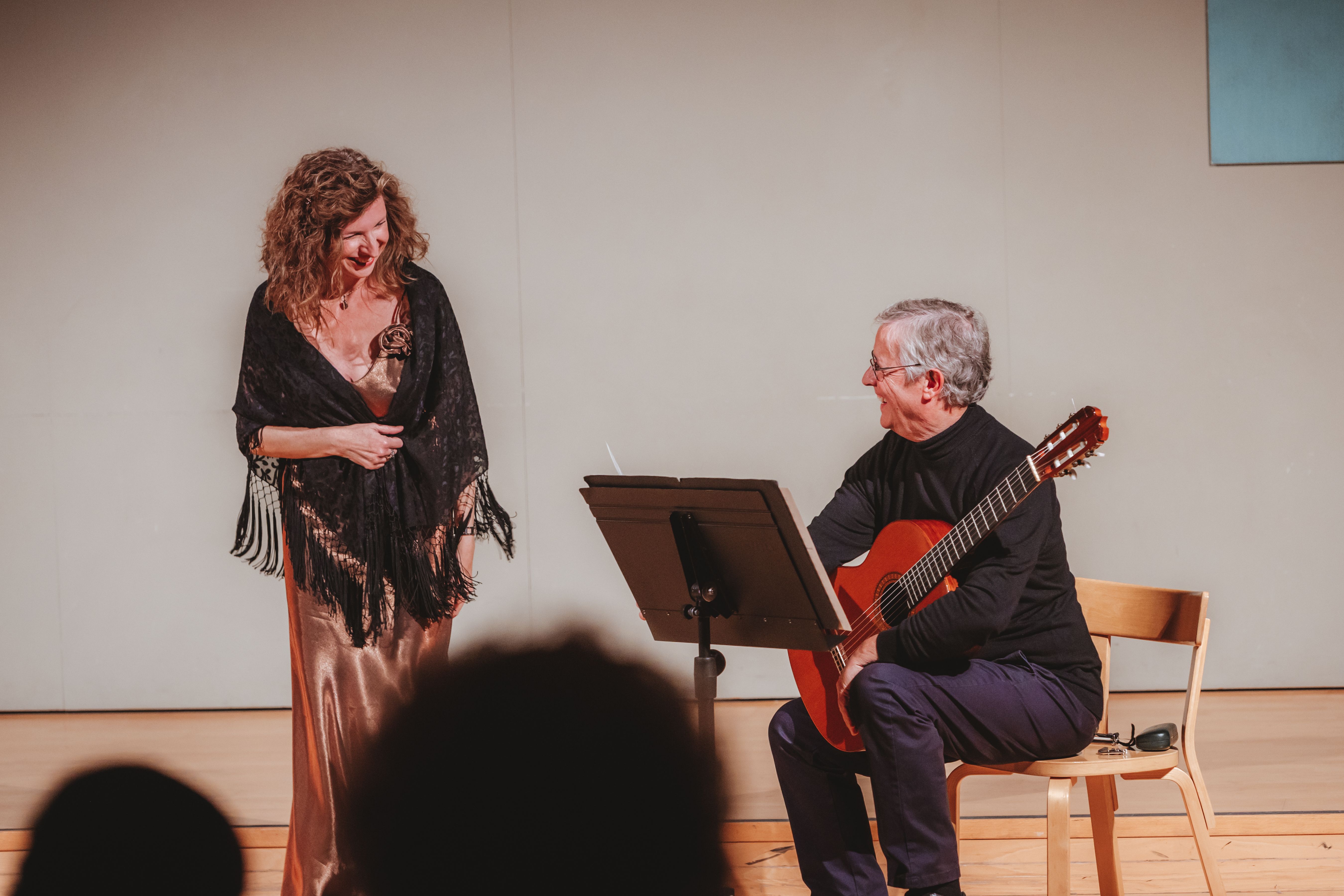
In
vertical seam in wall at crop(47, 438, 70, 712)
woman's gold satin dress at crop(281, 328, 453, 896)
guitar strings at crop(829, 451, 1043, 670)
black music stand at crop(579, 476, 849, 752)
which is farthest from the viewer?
vertical seam in wall at crop(47, 438, 70, 712)

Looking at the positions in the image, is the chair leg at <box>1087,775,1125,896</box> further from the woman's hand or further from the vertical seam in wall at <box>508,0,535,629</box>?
the vertical seam in wall at <box>508,0,535,629</box>

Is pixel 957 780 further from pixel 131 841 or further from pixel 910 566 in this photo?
pixel 131 841

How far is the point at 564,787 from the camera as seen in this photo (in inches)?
20.9

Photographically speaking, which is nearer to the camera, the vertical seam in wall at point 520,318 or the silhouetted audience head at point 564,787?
the silhouetted audience head at point 564,787

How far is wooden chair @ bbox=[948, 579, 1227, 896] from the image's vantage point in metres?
1.81

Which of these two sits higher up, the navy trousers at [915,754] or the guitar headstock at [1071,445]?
the guitar headstock at [1071,445]

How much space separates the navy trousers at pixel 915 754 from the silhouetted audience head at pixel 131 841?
4.38 ft

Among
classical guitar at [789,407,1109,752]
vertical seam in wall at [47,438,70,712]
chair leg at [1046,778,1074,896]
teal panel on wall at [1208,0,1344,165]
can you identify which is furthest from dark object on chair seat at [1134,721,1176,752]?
vertical seam in wall at [47,438,70,712]

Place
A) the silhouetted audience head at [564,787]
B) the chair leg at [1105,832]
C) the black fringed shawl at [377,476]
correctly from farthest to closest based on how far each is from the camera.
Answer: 1. the black fringed shawl at [377,476]
2. the chair leg at [1105,832]
3. the silhouetted audience head at [564,787]

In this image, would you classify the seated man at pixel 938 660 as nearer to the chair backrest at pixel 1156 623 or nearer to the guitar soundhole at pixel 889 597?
the guitar soundhole at pixel 889 597

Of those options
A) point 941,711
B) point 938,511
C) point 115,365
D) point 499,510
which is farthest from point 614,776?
point 115,365

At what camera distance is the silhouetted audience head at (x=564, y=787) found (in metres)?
0.52

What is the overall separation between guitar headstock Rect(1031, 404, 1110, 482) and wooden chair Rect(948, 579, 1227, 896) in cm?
43

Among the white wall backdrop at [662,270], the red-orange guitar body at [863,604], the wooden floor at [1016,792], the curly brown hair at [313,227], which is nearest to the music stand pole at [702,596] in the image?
the wooden floor at [1016,792]
